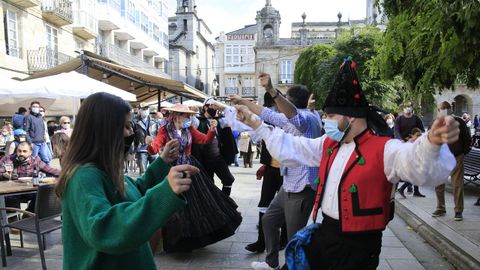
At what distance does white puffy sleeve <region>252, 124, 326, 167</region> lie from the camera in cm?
253

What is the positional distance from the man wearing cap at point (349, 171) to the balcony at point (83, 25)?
24.3m

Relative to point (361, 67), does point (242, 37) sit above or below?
above

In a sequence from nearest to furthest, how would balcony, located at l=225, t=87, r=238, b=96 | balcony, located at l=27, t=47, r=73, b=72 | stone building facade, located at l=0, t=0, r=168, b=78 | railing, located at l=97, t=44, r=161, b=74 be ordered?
stone building facade, located at l=0, t=0, r=168, b=78, balcony, located at l=27, t=47, r=73, b=72, railing, located at l=97, t=44, r=161, b=74, balcony, located at l=225, t=87, r=238, b=96

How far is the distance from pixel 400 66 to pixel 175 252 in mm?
3487

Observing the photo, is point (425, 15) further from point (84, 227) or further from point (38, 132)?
point (38, 132)

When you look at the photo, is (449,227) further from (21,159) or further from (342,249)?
(21,159)

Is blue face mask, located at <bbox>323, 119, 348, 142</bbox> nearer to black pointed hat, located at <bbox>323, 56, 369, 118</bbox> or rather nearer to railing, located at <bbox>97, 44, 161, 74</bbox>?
black pointed hat, located at <bbox>323, 56, 369, 118</bbox>

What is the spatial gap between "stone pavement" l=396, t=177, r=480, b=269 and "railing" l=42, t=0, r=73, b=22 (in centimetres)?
1965

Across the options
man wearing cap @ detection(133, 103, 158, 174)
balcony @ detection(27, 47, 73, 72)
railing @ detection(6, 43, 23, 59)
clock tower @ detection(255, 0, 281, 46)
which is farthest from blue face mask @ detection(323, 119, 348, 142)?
clock tower @ detection(255, 0, 281, 46)

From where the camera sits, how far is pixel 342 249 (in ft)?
7.49

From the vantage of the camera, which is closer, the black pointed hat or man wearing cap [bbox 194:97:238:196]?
the black pointed hat

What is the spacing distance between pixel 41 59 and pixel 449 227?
64.7ft

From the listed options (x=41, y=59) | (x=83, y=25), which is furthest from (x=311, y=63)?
(x=41, y=59)

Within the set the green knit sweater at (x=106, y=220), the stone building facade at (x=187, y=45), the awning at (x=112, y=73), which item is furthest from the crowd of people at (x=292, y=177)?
the stone building facade at (x=187, y=45)
